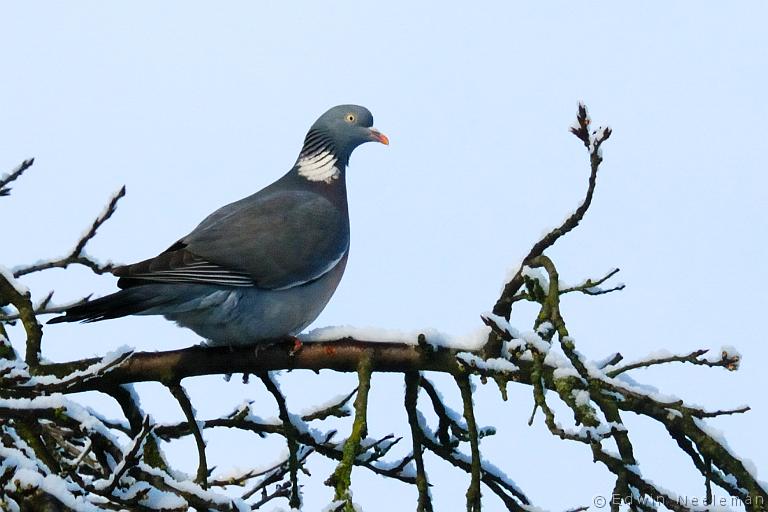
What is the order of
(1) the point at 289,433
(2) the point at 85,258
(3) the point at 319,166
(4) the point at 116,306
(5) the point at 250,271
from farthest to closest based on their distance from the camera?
(3) the point at 319,166 → (5) the point at 250,271 → (2) the point at 85,258 → (4) the point at 116,306 → (1) the point at 289,433

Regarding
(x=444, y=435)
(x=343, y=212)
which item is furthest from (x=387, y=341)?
(x=343, y=212)

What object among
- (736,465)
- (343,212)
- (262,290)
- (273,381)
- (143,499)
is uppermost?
(343,212)

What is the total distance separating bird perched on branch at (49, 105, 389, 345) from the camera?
5641mm

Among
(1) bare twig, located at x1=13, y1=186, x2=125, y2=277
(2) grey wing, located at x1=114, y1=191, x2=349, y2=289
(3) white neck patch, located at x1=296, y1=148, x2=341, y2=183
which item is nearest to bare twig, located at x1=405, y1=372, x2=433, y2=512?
(2) grey wing, located at x1=114, y1=191, x2=349, y2=289

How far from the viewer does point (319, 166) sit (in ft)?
23.8

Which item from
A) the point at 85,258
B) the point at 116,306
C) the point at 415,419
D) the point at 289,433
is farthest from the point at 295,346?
the point at 85,258

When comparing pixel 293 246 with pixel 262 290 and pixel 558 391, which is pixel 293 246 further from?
pixel 558 391

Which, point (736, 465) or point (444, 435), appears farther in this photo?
point (444, 435)

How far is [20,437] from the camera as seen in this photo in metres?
4.57

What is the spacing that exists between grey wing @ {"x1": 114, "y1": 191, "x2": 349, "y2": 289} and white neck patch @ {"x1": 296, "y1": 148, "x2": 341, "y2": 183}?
37 centimetres

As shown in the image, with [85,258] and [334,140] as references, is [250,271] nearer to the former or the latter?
[85,258]

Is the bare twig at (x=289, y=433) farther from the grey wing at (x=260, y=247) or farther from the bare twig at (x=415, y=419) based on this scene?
the grey wing at (x=260, y=247)

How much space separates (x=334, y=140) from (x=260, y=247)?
57.3 inches

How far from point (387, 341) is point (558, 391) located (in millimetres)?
935
